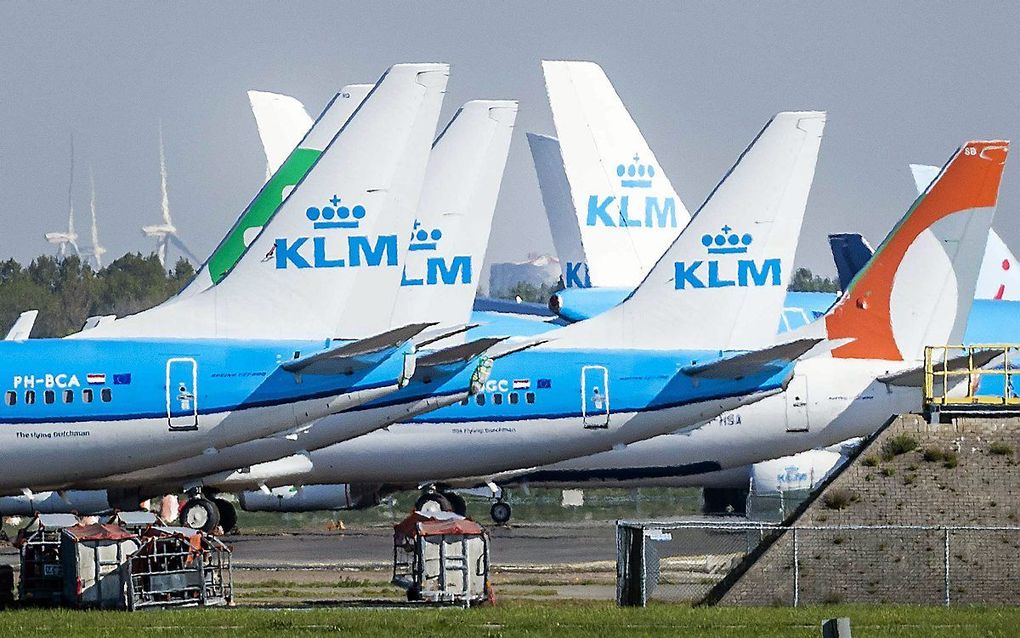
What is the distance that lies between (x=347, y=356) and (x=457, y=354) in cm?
500

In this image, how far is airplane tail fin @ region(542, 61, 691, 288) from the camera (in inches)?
2598

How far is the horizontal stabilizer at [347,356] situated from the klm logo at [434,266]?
9623 millimetres

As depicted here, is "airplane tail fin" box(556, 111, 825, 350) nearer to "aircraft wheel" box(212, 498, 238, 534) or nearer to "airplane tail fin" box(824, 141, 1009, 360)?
"airplane tail fin" box(824, 141, 1009, 360)

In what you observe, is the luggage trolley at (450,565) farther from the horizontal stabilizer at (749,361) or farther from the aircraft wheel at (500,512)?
the aircraft wheel at (500,512)

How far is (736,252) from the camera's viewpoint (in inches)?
1980

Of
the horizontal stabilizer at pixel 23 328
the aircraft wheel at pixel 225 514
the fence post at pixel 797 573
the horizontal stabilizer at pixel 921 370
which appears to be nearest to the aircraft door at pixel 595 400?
the horizontal stabilizer at pixel 921 370

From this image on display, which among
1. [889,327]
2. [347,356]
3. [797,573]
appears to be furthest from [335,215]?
[889,327]

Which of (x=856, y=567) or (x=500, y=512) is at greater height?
(x=856, y=567)

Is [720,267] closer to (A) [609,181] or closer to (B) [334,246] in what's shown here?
(B) [334,246]

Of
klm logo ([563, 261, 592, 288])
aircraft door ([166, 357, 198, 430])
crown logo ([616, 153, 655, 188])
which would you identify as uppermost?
crown logo ([616, 153, 655, 188])

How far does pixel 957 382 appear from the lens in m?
49.2

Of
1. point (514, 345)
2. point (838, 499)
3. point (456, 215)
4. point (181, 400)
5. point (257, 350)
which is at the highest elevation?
point (456, 215)

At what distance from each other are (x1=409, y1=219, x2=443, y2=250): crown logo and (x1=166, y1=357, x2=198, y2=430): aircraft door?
1163cm

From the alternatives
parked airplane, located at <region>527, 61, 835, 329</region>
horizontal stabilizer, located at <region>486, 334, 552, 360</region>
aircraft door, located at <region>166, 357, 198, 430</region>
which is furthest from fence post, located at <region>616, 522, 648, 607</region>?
parked airplane, located at <region>527, 61, 835, 329</region>
